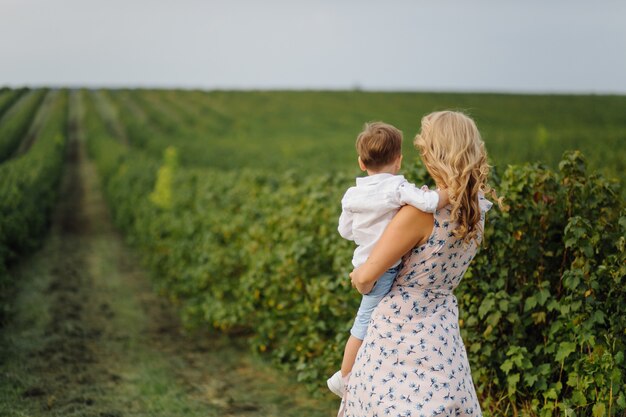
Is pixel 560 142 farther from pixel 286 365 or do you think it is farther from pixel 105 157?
pixel 286 365

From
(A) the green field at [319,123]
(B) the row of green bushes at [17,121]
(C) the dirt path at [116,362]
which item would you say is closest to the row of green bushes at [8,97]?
(B) the row of green bushes at [17,121]

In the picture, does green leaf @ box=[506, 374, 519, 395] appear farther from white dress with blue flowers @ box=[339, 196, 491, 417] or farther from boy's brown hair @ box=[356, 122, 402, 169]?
boy's brown hair @ box=[356, 122, 402, 169]

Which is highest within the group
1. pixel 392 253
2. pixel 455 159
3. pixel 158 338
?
pixel 455 159

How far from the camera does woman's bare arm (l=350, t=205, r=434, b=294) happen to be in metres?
2.61

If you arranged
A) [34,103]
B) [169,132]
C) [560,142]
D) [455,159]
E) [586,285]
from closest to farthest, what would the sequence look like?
[455,159]
[586,285]
[34,103]
[560,142]
[169,132]

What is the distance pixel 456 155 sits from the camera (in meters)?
2.54

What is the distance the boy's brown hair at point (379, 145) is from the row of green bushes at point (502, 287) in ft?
6.16

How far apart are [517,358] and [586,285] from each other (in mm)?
679

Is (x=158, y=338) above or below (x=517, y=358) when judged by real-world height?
below

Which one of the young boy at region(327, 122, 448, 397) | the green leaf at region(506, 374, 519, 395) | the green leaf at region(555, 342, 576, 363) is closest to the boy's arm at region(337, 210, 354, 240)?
the young boy at region(327, 122, 448, 397)

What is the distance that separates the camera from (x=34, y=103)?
10.4 m

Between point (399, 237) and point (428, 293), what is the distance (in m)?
0.33

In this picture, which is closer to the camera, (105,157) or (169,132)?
(105,157)

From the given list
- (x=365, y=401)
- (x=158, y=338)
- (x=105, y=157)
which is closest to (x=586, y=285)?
(x=365, y=401)
